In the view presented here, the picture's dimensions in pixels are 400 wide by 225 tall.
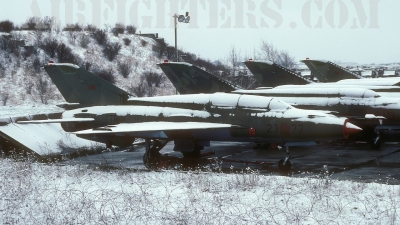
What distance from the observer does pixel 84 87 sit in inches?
771

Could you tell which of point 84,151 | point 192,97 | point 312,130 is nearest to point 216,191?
point 312,130

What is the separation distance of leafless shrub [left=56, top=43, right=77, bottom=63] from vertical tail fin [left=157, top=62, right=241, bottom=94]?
3947 centimetres

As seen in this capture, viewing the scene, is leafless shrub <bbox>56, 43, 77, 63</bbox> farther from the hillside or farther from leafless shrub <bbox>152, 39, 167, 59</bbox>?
leafless shrub <bbox>152, 39, 167, 59</bbox>

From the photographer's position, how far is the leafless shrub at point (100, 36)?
68.9 metres

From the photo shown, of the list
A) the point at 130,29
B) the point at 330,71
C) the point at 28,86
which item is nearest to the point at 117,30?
the point at 130,29

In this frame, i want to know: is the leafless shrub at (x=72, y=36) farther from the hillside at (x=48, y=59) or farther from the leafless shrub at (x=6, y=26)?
the leafless shrub at (x=6, y=26)

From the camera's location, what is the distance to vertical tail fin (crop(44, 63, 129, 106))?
19172 mm

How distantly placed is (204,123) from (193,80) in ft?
20.8

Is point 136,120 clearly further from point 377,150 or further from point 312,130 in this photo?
point 377,150

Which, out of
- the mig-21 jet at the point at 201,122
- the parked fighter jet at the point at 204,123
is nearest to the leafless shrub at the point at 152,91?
the mig-21 jet at the point at 201,122

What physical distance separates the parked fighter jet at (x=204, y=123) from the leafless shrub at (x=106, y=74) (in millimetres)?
39400

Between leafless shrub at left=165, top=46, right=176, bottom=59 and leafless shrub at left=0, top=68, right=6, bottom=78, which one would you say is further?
leafless shrub at left=165, top=46, right=176, bottom=59

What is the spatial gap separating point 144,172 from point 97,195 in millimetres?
3224

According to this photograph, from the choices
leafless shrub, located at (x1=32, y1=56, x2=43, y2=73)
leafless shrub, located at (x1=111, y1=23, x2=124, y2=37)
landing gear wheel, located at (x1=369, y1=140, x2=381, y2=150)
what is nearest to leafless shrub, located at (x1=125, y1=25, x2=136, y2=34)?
leafless shrub, located at (x1=111, y1=23, x2=124, y2=37)
